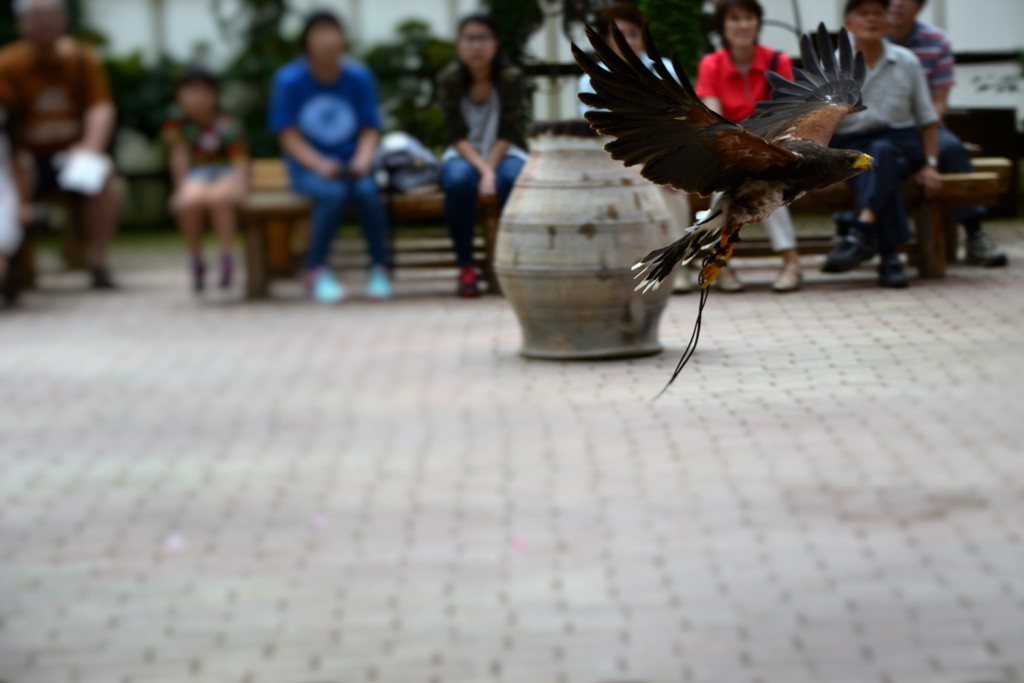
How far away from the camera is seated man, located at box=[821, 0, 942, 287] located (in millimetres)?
1917

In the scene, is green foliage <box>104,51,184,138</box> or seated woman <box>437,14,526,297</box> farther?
green foliage <box>104,51,184,138</box>

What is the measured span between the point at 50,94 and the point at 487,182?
9.20 metres

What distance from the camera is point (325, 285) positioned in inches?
112

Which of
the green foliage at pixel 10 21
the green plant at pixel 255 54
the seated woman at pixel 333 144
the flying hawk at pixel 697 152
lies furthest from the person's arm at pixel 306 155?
the green foliage at pixel 10 21

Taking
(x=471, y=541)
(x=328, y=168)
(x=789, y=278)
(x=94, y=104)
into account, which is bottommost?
(x=471, y=541)

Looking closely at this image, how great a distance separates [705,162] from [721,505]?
4.84m

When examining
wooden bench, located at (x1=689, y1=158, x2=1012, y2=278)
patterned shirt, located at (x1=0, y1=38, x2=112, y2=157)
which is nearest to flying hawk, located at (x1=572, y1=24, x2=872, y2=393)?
wooden bench, located at (x1=689, y1=158, x2=1012, y2=278)

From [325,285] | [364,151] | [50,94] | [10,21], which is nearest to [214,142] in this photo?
[50,94]

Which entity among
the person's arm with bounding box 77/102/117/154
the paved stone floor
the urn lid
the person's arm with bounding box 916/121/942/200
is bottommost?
the paved stone floor

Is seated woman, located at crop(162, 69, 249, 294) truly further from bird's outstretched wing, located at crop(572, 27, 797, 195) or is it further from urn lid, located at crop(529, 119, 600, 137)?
bird's outstretched wing, located at crop(572, 27, 797, 195)

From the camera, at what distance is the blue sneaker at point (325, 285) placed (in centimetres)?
281

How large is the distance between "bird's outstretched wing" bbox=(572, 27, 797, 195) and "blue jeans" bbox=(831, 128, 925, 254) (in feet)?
1.82

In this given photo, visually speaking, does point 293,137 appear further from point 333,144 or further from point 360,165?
point 360,165

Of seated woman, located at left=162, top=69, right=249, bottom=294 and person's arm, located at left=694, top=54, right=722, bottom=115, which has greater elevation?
person's arm, located at left=694, top=54, right=722, bottom=115
